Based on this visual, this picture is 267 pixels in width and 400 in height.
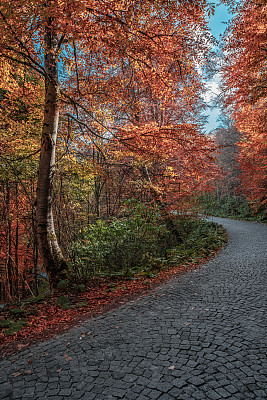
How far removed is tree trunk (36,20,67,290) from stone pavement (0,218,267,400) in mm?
1733

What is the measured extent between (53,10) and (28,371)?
13.4 feet

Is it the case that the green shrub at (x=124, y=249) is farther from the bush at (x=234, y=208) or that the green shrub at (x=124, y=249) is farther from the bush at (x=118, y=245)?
the bush at (x=234, y=208)

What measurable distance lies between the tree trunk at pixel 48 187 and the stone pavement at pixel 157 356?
173 cm

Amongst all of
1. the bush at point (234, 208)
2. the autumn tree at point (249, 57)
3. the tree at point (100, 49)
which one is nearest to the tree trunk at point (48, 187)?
the tree at point (100, 49)

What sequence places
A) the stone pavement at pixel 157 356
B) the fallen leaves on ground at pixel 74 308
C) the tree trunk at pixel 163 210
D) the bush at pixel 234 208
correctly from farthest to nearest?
the bush at pixel 234 208
the tree trunk at pixel 163 210
the fallen leaves on ground at pixel 74 308
the stone pavement at pixel 157 356

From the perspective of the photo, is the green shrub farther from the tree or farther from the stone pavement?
the stone pavement

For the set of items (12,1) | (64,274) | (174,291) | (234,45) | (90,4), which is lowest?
(174,291)

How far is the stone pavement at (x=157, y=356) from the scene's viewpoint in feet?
6.10

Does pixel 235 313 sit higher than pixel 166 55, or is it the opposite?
pixel 166 55

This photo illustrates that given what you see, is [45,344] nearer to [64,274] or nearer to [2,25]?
[64,274]

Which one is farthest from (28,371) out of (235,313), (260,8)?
(260,8)

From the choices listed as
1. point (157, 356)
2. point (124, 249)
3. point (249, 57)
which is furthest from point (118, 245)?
point (249, 57)

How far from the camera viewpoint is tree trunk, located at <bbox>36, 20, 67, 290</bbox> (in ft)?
14.8

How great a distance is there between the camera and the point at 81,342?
269cm
